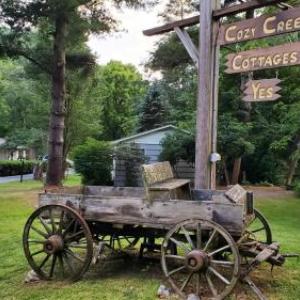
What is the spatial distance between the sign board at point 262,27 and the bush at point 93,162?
38.8 ft

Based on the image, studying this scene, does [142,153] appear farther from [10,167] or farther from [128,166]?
[10,167]

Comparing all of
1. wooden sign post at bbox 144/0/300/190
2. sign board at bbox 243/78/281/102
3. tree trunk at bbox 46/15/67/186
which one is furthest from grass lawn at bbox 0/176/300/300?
tree trunk at bbox 46/15/67/186

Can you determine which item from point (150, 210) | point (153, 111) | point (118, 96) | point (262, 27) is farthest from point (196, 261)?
point (118, 96)

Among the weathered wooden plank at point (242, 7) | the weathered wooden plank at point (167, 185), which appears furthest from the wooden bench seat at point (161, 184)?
the weathered wooden plank at point (242, 7)

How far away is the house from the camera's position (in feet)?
58.8

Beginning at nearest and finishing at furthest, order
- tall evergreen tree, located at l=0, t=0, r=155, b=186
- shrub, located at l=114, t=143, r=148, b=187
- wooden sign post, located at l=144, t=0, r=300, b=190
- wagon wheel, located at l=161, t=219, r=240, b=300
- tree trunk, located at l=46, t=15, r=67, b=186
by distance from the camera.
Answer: wagon wheel, located at l=161, t=219, r=240, b=300 < wooden sign post, located at l=144, t=0, r=300, b=190 < tall evergreen tree, located at l=0, t=0, r=155, b=186 < tree trunk, located at l=46, t=15, r=67, b=186 < shrub, located at l=114, t=143, r=148, b=187

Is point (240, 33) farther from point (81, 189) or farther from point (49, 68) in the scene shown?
point (49, 68)

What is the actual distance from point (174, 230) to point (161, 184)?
29.9 inches

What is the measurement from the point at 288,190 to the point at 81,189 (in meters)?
12.1

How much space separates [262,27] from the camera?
501 cm

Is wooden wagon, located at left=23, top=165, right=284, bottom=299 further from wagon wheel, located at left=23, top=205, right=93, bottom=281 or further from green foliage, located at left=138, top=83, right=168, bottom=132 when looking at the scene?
green foliage, located at left=138, top=83, right=168, bottom=132

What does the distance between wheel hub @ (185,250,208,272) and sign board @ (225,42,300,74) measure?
6.87ft

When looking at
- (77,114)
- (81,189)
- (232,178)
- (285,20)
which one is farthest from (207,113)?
(77,114)

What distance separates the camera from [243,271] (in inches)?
184
